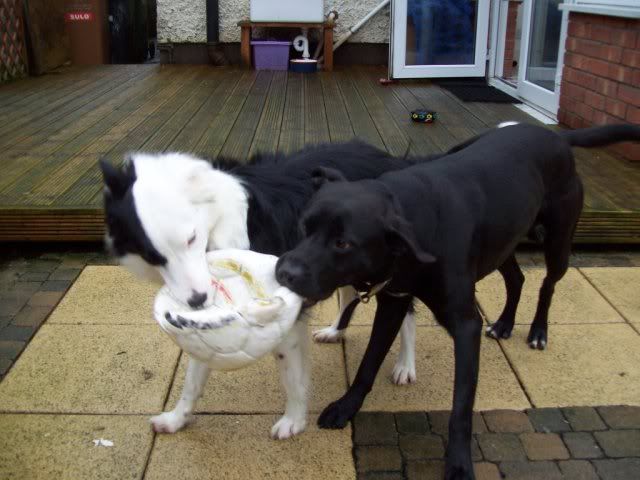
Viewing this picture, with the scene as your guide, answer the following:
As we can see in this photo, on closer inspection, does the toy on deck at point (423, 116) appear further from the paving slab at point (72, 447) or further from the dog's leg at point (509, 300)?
the paving slab at point (72, 447)

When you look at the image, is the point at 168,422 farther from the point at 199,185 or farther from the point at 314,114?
the point at 314,114

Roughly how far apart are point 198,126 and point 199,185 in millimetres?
3938

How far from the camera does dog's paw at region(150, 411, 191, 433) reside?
9.36 feet

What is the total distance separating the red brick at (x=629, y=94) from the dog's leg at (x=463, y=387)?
11.0 feet

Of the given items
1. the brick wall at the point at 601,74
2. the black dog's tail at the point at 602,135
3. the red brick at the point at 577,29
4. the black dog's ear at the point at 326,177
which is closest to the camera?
the black dog's ear at the point at 326,177

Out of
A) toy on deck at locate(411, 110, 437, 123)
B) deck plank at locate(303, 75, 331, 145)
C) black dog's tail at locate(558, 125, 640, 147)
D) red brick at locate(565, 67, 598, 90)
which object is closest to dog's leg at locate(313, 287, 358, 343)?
black dog's tail at locate(558, 125, 640, 147)

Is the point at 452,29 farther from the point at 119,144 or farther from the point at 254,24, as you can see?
the point at 119,144

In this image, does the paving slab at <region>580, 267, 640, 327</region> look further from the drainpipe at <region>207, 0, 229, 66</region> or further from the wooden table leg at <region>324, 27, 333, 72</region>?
the drainpipe at <region>207, 0, 229, 66</region>

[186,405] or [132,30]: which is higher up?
[132,30]

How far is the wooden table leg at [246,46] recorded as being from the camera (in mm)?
8898

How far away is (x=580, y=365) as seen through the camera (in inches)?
130

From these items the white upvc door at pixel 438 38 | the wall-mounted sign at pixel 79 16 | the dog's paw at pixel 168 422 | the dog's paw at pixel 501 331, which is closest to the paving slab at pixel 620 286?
the dog's paw at pixel 501 331

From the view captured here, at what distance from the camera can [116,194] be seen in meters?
2.28

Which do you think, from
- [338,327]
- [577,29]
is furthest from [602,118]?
[338,327]
